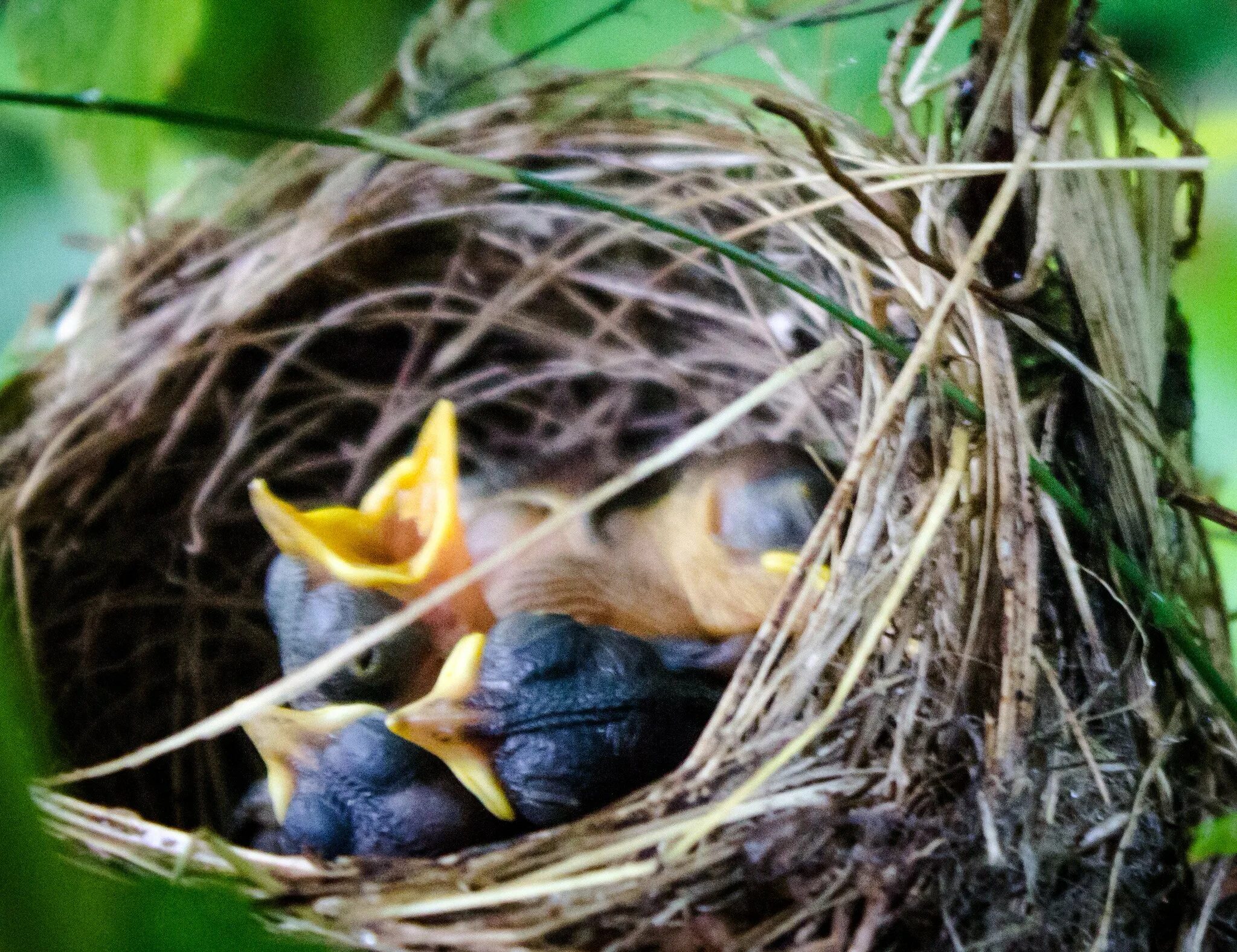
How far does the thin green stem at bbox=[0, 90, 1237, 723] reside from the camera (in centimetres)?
40

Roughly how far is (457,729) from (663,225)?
1.29ft

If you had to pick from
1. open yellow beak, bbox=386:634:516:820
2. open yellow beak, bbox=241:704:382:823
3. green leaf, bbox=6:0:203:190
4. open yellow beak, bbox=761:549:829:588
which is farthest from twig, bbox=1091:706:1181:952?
green leaf, bbox=6:0:203:190

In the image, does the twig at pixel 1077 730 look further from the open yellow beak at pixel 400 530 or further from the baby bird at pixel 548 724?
the open yellow beak at pixel 400 530

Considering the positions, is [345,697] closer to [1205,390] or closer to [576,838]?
[576,838]

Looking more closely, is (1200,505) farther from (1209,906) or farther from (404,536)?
(404,536)

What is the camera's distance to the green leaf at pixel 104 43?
594mm

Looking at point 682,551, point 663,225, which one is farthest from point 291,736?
point 663,225

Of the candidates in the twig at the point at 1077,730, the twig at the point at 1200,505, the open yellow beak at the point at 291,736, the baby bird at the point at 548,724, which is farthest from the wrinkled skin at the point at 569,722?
the twig at the point at 1200,505

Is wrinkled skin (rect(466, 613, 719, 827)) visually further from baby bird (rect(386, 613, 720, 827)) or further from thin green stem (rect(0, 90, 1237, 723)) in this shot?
thin green stem (rect(0, 90, 1237, 723))

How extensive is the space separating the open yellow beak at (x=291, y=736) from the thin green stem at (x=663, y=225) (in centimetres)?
42

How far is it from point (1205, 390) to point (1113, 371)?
0.65ft

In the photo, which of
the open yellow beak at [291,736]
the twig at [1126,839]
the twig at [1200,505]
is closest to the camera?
the twig at [1126,839]

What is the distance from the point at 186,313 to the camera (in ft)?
3.09

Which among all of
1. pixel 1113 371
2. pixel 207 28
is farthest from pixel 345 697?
pixel 1113 371
